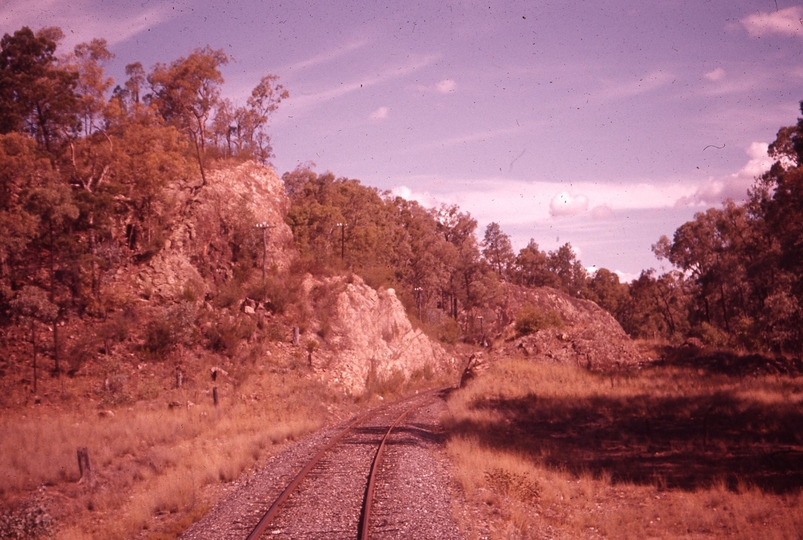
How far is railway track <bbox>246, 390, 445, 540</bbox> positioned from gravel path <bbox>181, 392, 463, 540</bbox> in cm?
2

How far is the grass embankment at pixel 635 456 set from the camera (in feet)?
37.7

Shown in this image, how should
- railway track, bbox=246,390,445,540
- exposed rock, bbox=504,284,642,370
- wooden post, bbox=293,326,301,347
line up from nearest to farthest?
railway track, bbox=246,390,445,540, wooden post, bbox=293,326,301,347, exposed rock, bbox=504,284,642,370

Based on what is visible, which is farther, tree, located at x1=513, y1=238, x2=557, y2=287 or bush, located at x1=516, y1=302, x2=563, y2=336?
tree, located at x1=513, y1=238, x2=557, y2=287

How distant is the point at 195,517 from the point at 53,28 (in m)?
41.4

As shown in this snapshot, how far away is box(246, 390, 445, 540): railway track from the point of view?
935cm

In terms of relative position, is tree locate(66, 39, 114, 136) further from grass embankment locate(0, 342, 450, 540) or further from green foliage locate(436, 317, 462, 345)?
green foliage locate(436, 317, 462, 345)

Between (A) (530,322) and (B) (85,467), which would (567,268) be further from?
(B) (85,467)

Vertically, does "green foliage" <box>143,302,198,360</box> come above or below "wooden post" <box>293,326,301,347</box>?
above

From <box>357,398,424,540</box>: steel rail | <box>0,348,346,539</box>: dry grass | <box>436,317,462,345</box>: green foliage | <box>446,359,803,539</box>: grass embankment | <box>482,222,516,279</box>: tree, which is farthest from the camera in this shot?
<box>482,222,516,279</box>: tree

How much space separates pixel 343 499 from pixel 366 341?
99.9ft

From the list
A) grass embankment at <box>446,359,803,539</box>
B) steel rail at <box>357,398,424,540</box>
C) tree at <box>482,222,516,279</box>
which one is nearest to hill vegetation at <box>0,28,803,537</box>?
steel rail at <box>357,398,424,540</box>

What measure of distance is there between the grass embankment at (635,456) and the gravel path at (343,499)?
834mm

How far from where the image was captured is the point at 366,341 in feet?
136

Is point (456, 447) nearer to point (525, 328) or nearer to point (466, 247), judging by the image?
point (525, 328)
